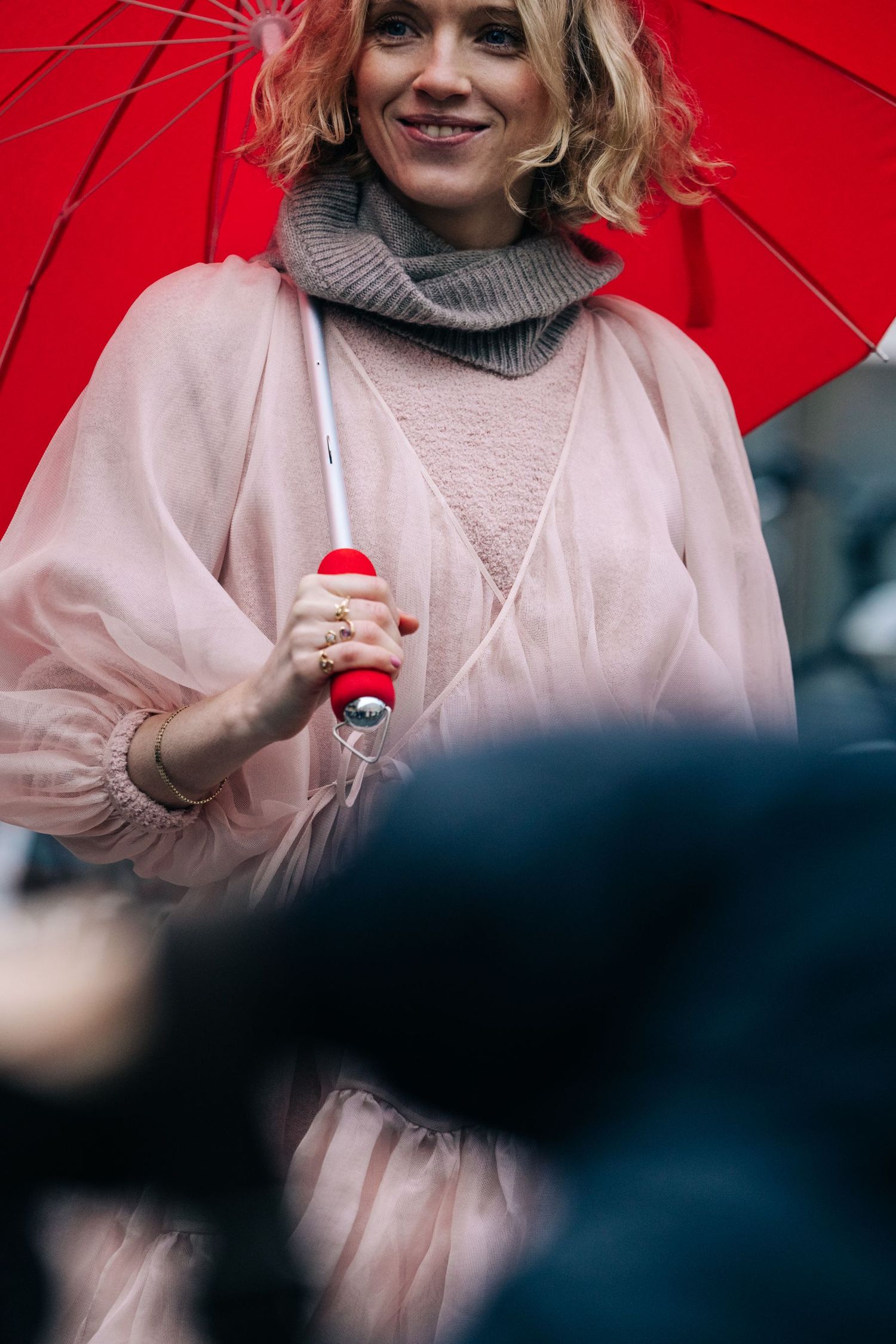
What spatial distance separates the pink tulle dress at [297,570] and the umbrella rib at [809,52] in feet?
1.17

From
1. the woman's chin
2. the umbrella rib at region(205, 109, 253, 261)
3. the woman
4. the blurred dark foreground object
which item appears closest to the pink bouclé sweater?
the woman

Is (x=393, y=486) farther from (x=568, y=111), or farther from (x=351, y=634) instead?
(x=568, y=111)

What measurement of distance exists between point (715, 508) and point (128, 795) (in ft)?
2.40

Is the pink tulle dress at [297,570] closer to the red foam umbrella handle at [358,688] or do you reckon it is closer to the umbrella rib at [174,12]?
the red foam umbrella handle at [358,688]

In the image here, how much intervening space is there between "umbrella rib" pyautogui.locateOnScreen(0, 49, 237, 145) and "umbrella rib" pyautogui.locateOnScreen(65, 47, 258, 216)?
0.07ft

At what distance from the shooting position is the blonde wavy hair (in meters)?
1.44

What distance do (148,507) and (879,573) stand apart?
11.7 ft

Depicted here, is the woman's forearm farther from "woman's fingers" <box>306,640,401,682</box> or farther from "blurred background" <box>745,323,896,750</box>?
"blurred background" <box>745,323,896,750</box>

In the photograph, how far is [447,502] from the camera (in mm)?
1395

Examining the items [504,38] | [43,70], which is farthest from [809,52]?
[43,70]

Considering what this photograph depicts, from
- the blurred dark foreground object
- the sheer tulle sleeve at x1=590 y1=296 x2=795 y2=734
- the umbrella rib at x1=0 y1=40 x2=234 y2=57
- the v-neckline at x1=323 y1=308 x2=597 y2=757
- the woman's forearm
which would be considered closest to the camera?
the blurred dark foreground object

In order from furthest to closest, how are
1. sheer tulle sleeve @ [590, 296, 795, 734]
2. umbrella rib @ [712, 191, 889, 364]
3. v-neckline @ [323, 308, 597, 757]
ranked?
umbrella rib @ [712, 191, 889, 364] → sheer tulle sleeve @ [590, 296, 795, 734] → v-neckline @ [323, 308, 597, 757]

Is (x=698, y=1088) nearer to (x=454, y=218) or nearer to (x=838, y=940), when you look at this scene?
(x=838, y=940)

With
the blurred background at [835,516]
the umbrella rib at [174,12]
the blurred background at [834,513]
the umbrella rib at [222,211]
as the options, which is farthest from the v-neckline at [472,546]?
the blurred background at [834,513]
